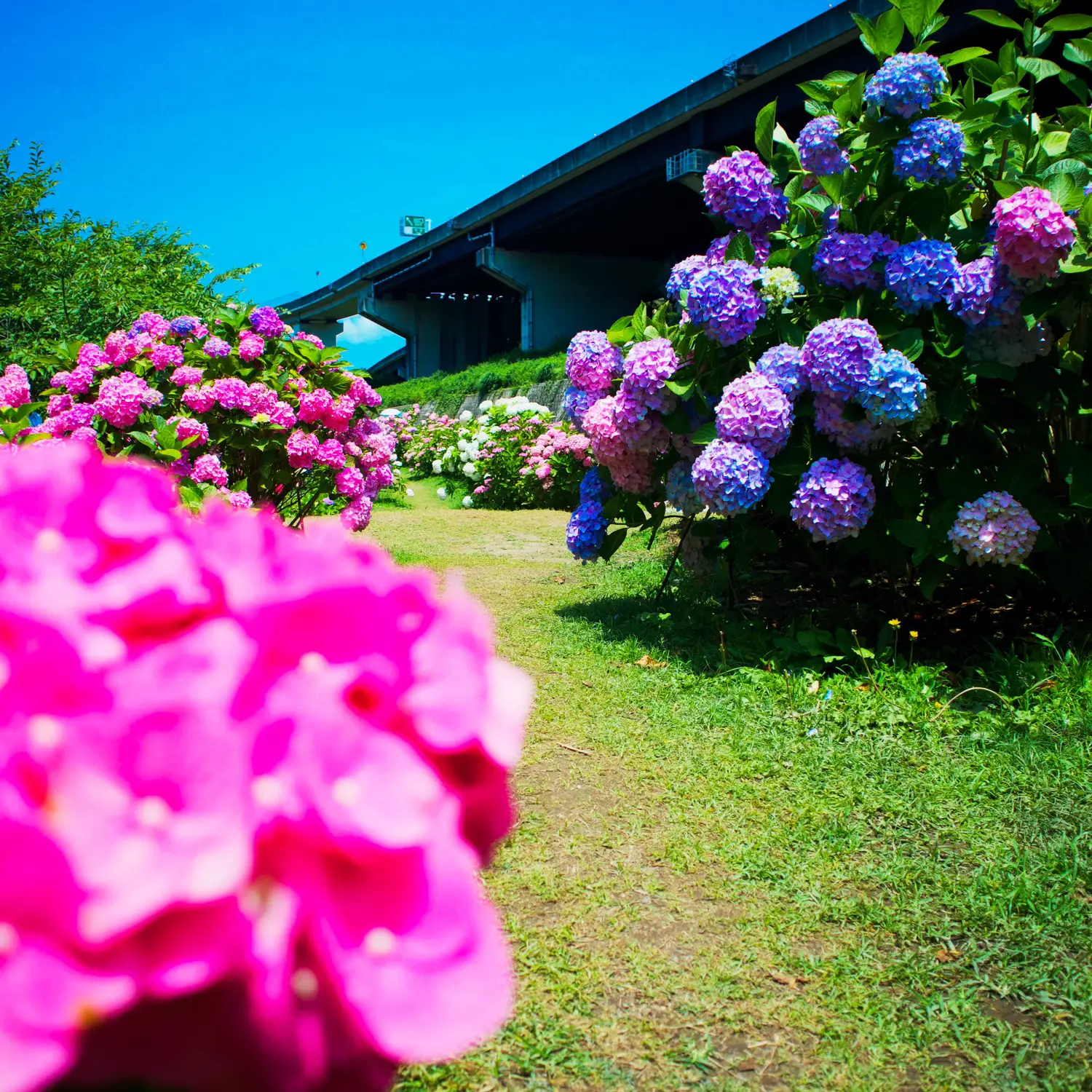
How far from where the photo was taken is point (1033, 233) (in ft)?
10.2

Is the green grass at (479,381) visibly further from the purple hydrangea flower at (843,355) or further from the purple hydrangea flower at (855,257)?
the purple hydrangea flower at (843,355)

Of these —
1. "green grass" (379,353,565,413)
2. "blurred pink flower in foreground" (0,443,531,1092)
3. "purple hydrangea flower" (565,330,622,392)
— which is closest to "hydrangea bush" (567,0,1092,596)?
"purple hydrangea flower" (565,330,622,392)

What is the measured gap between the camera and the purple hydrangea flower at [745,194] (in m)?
3.88

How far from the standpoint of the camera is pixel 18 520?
766 mm

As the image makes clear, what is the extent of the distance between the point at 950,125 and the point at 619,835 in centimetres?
267

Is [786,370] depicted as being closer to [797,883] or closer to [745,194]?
[745,194]

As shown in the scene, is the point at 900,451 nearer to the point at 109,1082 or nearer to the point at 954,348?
the point at 954,348

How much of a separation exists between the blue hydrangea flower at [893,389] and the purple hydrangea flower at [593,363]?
1.42m

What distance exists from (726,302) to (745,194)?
609mm

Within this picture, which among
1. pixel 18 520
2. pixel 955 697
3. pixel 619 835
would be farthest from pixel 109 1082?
pixel 955 697

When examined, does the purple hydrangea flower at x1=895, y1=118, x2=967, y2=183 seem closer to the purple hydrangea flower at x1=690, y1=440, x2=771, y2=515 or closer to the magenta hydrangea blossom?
the magenta hydrangea blossom

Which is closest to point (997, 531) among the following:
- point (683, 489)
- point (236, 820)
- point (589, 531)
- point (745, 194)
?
point (683, 489)

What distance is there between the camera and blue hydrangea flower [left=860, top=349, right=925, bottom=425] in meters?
3.29

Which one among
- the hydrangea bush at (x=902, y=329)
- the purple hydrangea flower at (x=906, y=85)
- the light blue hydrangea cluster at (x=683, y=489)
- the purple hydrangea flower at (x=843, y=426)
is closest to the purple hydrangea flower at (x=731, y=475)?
the hydrangea bush at (x=902, y=329)
